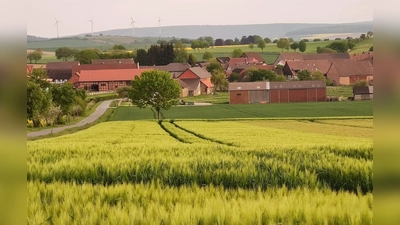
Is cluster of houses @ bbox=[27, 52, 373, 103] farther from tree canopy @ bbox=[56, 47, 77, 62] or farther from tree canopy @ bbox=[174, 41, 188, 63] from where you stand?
tree canopy @ bbox=[56, 47, 77, 62]

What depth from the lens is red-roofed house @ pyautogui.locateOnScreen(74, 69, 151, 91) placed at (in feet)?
353

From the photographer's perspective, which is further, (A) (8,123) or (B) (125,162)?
(B) (125,162)

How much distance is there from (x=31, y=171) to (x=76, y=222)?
362 centimetres

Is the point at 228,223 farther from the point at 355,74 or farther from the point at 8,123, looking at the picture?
the point at 355,74

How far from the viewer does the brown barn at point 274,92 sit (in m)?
82.4

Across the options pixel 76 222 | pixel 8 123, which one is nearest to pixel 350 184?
pixel 76 222

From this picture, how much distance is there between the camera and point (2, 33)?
156 centimetres

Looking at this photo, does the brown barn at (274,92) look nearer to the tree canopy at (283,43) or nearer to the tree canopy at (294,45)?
the tree canopy at (283,43)

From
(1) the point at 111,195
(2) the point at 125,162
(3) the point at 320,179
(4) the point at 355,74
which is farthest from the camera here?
(4) the point at 355,74

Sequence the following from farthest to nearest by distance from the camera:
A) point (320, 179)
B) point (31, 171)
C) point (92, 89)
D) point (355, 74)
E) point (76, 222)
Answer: point (92, 89)
point (355, 74)
point (320, 179)
point (31, 171)
point (76, 222)

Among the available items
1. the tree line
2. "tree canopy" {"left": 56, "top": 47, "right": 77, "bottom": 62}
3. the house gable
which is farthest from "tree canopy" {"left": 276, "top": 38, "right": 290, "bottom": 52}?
the tree line

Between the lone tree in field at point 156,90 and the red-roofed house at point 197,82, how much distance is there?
40.0 m

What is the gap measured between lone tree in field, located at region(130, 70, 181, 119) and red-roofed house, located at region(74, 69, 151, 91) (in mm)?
42432

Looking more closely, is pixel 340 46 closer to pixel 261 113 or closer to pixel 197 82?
pixel 197 82
